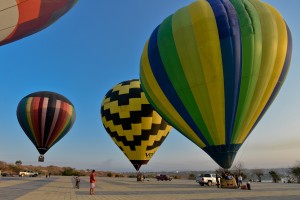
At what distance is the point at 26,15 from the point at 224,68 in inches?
457

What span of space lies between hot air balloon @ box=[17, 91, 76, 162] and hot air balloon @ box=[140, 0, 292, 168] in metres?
22.0

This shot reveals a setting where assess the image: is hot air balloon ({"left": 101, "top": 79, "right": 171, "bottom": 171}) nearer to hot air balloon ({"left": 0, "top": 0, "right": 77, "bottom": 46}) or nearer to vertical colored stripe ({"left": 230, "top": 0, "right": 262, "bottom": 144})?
vertical colored stripe ({"left": 230, "top": 0, "right": 262, "bottom": 144})

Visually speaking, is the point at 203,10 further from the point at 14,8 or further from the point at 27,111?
the point at 27,111

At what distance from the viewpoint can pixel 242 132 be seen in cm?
1658

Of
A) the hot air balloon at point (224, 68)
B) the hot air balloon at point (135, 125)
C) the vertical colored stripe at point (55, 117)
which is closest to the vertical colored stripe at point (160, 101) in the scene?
the hot air balloon at point (224, 68)

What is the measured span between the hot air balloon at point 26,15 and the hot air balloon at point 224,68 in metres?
9.89

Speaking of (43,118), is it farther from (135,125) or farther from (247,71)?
(247,71)

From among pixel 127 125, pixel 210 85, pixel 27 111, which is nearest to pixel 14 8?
pixel 210 85

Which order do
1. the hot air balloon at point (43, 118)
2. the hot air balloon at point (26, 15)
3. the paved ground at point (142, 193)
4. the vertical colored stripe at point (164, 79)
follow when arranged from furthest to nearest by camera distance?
the hot air balloon at point (43, 118), the vertical colored stripe at point (164, 79), the paved ground at point (142, 193), the hot air balloon at point (26, 15)

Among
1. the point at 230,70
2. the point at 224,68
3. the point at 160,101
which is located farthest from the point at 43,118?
the point at 230,70

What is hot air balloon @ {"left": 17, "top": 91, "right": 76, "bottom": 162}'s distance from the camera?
34.7 metres

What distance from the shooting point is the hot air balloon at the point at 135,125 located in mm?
29547

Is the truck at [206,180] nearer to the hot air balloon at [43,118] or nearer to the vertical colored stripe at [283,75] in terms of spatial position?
the vertical colored stripe at [283,75]

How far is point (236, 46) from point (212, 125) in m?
4.80
